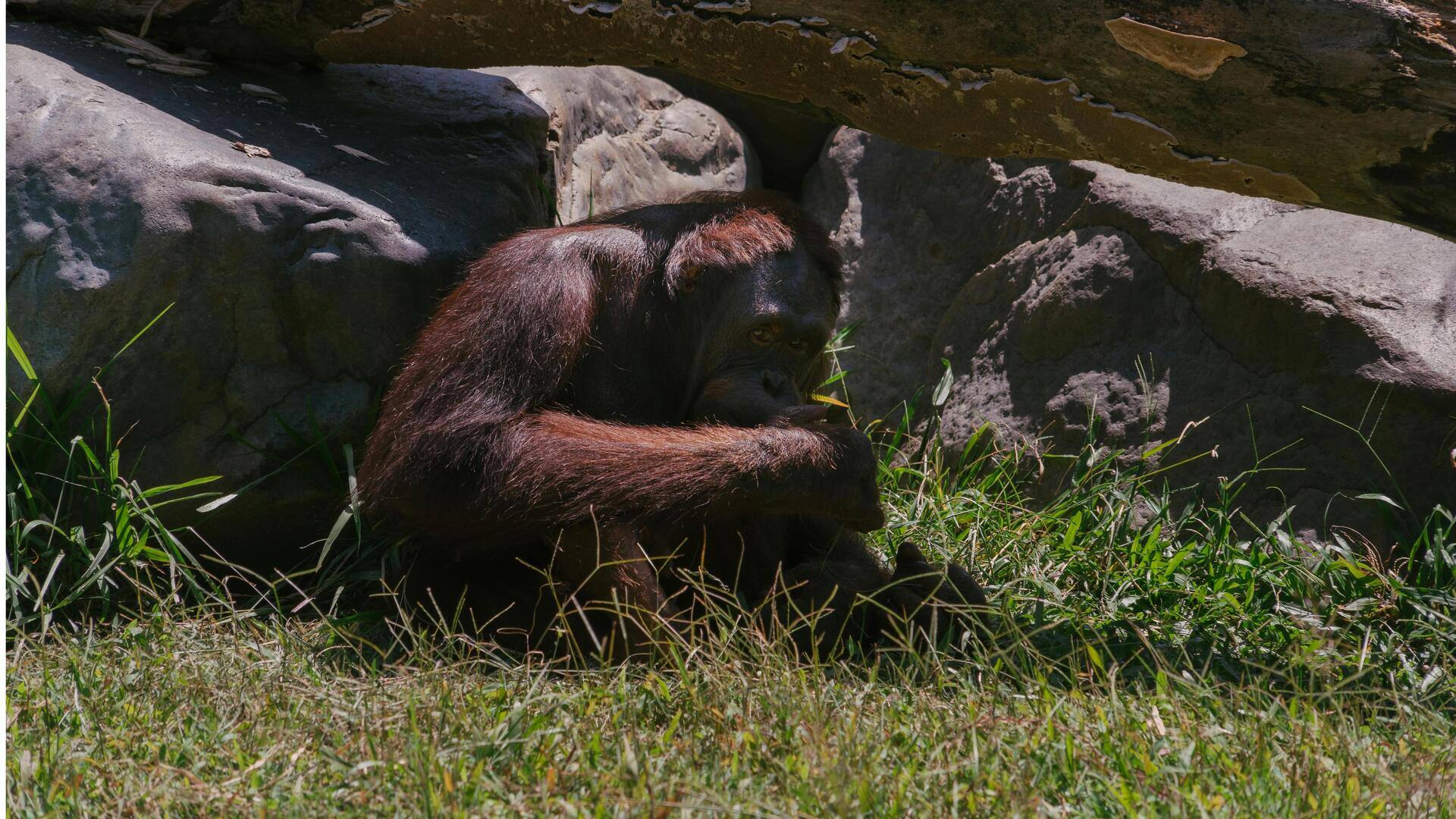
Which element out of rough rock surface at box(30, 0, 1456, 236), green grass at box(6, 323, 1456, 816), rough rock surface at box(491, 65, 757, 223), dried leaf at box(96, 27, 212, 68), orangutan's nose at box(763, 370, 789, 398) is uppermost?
rough rock surface at box(30, 0, 1456, 236)

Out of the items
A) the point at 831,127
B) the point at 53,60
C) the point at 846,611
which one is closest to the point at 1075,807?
the point at 846,611

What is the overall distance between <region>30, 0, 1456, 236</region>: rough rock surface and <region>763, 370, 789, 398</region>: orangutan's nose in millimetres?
732

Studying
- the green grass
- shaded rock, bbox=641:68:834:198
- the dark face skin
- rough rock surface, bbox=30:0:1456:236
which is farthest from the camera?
shaded rock, bbox=641:68:834:198

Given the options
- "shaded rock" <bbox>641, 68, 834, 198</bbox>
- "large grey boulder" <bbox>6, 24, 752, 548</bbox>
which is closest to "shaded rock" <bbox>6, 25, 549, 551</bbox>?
"large grey boulder" <bbox>6, 24, 752, 548</bbox>

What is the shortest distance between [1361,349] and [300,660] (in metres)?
2.91

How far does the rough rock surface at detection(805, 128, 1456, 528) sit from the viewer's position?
368 cm

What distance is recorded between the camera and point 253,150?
3371 mm

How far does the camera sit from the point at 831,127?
5.62 metres

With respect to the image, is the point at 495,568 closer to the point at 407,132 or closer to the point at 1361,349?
the point at 407,132

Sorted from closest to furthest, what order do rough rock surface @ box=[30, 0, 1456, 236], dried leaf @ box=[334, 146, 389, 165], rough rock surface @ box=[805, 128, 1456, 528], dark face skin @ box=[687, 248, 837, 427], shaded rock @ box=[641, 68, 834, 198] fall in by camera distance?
rough rock surface @ box=[30, 0, 1456, 236], dark face skin @ box=[687, 248, 837, 427], dried leaf @ box=[334, 146, 389, 165], rough rock surface @ box=[805, 128, 1456, 528], shaded rock @ box=[641, 68, 834, 198]

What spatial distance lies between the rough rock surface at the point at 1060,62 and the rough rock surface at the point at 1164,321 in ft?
2.54

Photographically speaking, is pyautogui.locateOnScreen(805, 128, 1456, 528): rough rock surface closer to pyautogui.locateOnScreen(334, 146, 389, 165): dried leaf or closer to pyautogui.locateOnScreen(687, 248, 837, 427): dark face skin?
pyautogui.locateOnScreen(687, 248, 837, 427): dark face skin

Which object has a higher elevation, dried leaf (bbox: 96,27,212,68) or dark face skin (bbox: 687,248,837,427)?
dried leaf (bbox: 96,27,212,68)

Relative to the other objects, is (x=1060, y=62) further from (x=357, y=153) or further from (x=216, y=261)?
(x=216, y=261)
